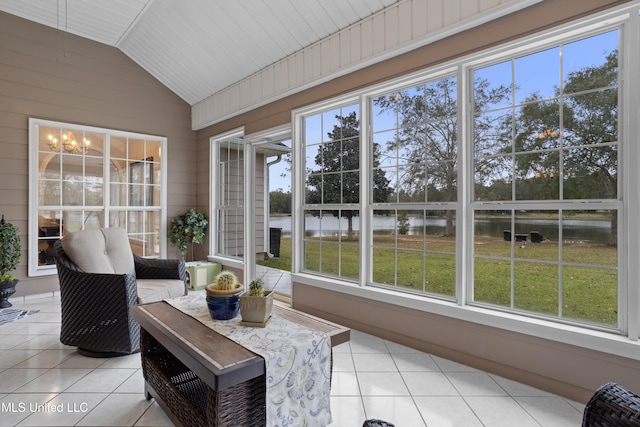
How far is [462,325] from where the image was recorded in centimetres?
271

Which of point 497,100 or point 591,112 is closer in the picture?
point 591,112

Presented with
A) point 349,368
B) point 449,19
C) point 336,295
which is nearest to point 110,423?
point 349,368

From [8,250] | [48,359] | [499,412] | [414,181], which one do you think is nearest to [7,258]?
[8,250]

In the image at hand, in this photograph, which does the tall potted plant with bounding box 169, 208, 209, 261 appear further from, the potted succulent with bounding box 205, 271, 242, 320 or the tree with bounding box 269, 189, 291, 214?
the potted succulent with bounding box 205, 271, 242, 320

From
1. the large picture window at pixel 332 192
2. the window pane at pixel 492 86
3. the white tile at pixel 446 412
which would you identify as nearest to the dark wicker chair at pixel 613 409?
the white tile at pixel 446 412

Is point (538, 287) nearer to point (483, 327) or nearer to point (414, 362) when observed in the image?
point (483, 327)

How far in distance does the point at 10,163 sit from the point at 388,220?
4897 mm

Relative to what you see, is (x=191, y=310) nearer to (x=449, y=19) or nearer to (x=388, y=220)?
(x=388, y=220)

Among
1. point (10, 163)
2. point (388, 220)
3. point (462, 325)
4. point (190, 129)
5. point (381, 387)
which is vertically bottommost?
point (381, 387)

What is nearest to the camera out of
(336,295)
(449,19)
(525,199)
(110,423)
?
(110,423)

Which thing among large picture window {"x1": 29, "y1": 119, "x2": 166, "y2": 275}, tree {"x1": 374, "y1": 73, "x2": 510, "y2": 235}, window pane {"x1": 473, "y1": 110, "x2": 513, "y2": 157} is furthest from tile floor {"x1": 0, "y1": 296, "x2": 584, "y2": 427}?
large picture window {"x1": 29, "y1": 119, "x2": 166, "y2": 275}

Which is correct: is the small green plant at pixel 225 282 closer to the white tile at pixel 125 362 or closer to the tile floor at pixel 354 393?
the tile floor at pixel 354 393

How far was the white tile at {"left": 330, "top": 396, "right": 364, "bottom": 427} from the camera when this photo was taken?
1967 mm

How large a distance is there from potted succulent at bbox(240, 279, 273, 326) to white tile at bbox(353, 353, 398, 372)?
117 centimetres
